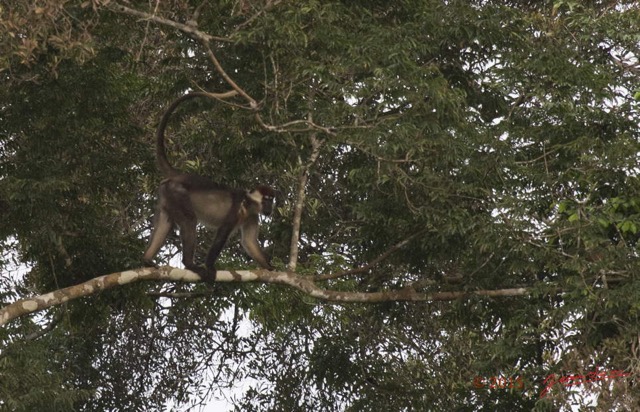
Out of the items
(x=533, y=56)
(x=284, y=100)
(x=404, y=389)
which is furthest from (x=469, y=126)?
(x=404, y=389)

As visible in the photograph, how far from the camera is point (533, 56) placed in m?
9.90

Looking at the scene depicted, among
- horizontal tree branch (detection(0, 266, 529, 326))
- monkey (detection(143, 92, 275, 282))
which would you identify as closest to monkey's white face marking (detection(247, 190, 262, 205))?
monkey (detection(143, 92, 275, 282))

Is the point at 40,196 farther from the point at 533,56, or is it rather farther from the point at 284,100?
the point at 533,56

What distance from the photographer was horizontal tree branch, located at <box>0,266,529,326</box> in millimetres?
7715

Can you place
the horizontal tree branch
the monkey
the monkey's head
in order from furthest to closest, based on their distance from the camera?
the monkey's head → the monkey → the horizontal tree branch

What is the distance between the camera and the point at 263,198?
1020 centimetres

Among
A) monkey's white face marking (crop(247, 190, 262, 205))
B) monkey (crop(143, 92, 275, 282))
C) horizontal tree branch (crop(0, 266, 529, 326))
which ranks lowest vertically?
horizontal tree branch (crop(0, 266, 529, 326))

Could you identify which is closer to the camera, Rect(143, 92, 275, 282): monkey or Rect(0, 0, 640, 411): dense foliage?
Rect(0, 0, 640, 411): dense foliage

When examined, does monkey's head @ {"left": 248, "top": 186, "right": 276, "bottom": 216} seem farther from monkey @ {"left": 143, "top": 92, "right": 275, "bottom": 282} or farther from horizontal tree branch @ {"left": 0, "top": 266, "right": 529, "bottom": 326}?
horizontal tree branch @ {"left": 0, "top": 266, "right": 529, "bottom": 326}

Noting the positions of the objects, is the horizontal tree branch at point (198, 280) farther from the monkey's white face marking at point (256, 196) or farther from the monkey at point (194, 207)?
the monkey's white face marking at point (256, 196)

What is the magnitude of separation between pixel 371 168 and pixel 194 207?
156 cm

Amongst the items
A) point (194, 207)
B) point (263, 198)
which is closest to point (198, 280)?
point (194, 207)

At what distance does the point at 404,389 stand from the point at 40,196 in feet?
16.1

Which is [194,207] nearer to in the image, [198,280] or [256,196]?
[256,196]
